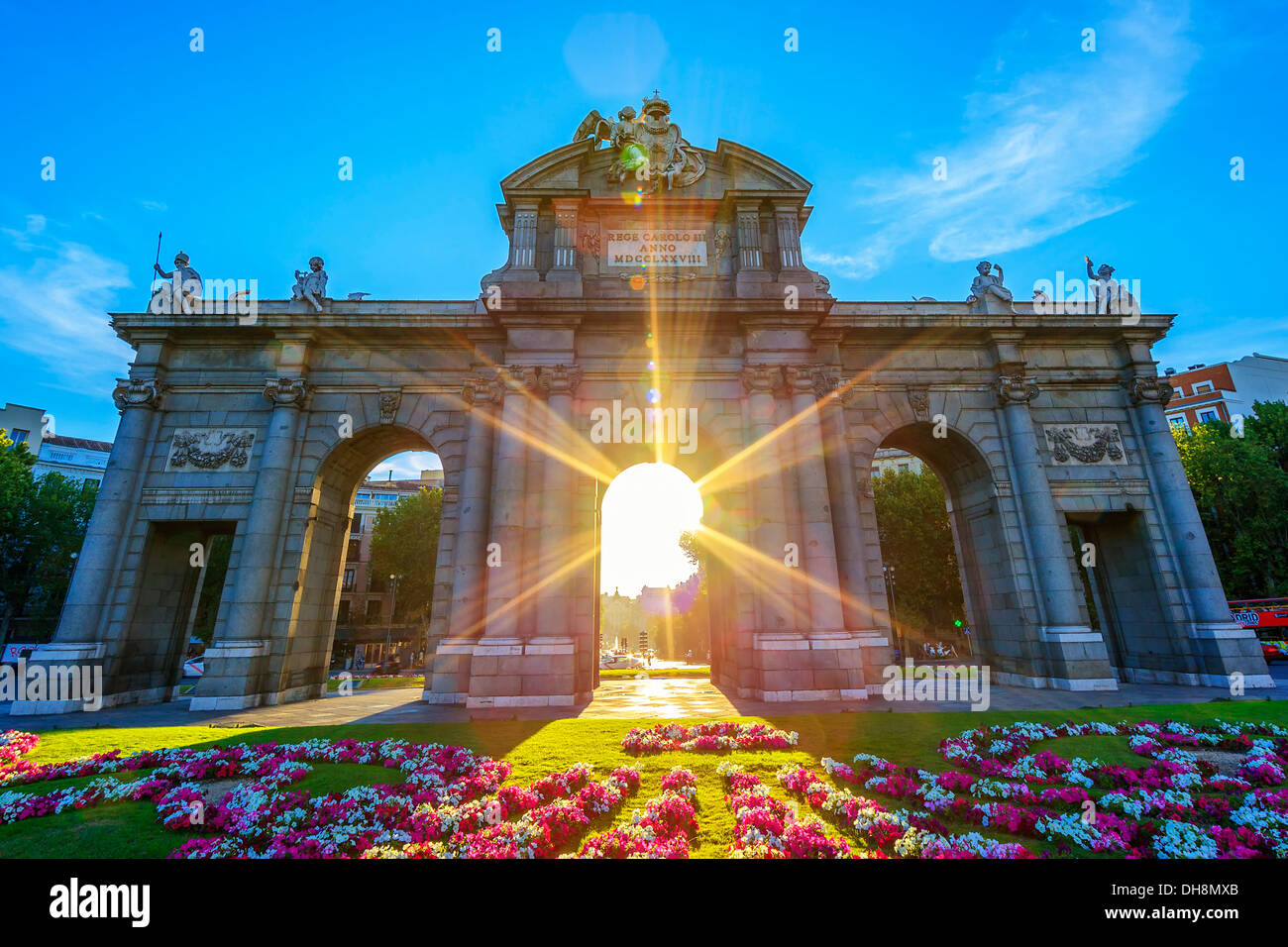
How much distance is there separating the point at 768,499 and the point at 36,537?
45.6 meters

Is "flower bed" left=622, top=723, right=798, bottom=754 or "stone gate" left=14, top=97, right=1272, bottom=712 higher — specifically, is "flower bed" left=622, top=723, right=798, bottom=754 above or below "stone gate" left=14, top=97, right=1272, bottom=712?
below

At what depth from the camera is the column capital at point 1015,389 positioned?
19547mm

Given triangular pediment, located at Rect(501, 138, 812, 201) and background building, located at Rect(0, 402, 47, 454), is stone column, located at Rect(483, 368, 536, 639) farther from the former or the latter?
background building, located at Rect(0, 402, 47, 454)

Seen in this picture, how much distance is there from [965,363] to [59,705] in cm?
3060

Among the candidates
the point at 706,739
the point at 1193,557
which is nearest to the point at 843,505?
the point at 706,739

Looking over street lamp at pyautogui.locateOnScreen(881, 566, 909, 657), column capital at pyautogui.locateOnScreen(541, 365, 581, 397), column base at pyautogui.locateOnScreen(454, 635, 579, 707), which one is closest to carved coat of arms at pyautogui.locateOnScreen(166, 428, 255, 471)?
column capital at pyautogui.locateOnScreen(541, 365, 581, 397)

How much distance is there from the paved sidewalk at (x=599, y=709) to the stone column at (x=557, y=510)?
2.60m

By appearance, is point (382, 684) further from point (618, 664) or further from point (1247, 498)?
point (1247, 498)

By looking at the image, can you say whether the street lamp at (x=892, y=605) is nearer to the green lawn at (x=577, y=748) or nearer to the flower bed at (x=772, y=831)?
the green lawn at (x=577, y=748)

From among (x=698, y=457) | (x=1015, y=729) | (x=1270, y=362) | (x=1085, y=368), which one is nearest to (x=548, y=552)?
(x=698, y=457)

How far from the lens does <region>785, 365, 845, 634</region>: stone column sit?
16.5 metres

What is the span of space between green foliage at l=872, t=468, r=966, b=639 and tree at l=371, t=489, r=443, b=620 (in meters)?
35.6

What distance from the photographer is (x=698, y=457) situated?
20.0m

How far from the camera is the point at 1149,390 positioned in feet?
65.1
